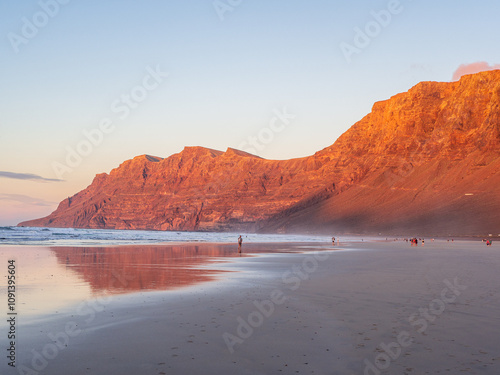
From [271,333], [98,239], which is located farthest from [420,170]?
[271,333]

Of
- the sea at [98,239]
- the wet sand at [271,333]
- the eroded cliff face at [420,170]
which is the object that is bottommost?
the wet sand at [271,333]

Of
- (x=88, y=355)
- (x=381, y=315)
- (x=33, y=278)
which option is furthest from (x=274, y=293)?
(x=33, y=278)

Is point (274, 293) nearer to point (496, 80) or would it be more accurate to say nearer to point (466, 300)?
point (466, 300)

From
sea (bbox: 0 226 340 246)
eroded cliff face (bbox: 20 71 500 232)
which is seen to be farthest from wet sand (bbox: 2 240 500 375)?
eroded cliff face (bbox: 20 71 500 232)

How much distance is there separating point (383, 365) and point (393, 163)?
565ft

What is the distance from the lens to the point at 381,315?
36.0 ft

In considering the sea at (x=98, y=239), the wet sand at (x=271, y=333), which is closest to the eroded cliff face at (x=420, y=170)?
the sea at (x=98, y=239)

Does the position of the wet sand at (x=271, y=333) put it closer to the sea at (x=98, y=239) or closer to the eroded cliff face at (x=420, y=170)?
the sea at (x=98, y=239)

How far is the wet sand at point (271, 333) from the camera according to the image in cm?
712

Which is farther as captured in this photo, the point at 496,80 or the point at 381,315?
the point at 496,80

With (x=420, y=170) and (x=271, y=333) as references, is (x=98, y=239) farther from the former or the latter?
(x=420, y=170)

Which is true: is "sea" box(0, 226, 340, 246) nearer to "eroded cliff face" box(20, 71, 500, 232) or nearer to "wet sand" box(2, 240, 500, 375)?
"eroded cliff face" box(20, 71, 500, 232)

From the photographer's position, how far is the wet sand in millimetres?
7121

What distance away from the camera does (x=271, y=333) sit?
9234 mm
